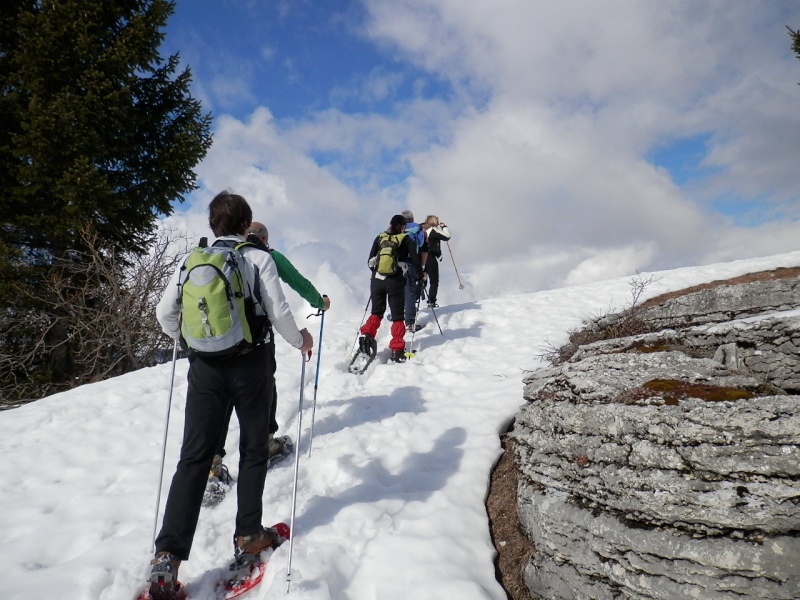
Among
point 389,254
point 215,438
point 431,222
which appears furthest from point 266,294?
point 431,222

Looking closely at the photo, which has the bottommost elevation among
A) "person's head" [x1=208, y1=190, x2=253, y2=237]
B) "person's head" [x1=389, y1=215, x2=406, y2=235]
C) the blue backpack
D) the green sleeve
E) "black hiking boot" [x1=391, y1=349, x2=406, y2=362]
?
"black hiking boot" [x1=391, y1=349, x2=406, y2=362]

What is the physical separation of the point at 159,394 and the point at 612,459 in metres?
6.25

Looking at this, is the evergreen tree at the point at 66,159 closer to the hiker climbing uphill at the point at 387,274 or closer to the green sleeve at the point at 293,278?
the hiker climbing uphill at the point at 387,274

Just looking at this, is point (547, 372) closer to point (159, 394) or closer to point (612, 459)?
point (612, 459)

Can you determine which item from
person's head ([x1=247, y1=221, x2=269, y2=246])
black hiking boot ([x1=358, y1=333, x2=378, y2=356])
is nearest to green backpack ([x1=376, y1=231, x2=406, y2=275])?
black hiking boot ([x1=358, y1=333, x2=378, y2=356])

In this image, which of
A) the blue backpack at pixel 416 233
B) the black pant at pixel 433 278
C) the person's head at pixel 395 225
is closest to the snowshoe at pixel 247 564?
the person's head at pixel 395 225

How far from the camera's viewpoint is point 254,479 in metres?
3.24

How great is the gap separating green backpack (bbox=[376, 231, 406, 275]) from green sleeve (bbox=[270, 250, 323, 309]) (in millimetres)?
4110

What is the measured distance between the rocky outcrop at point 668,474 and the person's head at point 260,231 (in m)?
3.27

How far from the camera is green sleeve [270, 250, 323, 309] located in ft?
11.9

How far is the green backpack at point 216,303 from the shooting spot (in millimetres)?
2975

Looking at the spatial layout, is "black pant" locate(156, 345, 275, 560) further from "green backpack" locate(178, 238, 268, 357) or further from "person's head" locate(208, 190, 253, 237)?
"person's head" locate(208, 190, 253, 237)

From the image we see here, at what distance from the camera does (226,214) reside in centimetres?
334

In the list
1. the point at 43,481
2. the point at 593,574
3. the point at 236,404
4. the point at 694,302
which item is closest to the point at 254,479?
the point at 236,404
